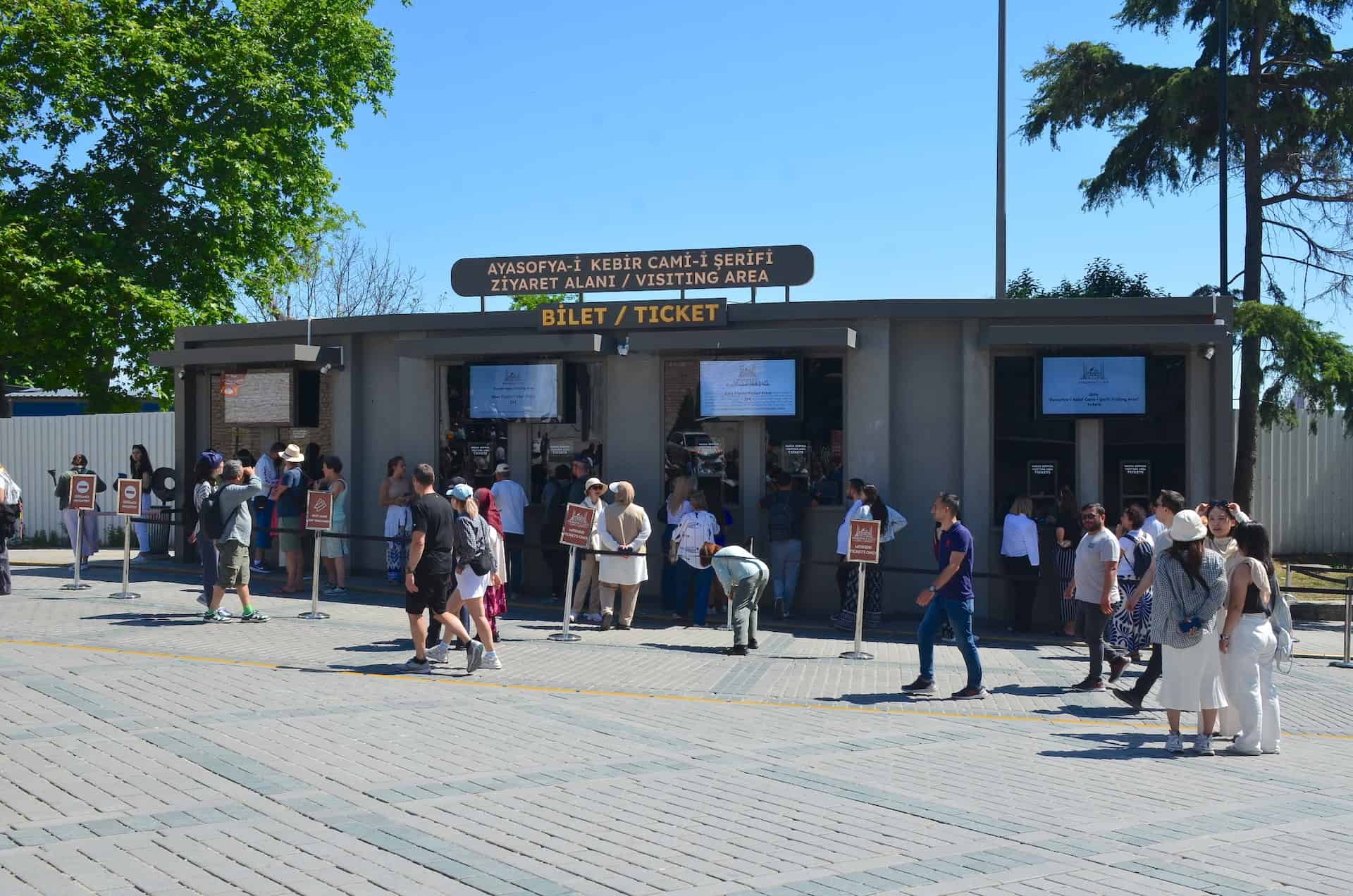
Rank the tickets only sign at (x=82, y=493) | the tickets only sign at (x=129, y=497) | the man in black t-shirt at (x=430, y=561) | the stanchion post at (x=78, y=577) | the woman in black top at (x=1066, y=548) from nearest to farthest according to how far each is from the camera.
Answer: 1. the man in black t-shirt at (x=430, y=561)
2. the woman in black top at (x=1066, y=548)
3. the tickets only sign at (x=129, y=497)
4. the stanchion post at (x=78, y=577)
5. the tickets only sign at (x=82, y=493)

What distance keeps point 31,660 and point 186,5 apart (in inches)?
919

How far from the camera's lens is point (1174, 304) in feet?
52.1

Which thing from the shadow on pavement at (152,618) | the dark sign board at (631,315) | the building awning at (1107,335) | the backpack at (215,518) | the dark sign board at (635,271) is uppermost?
the dark sign board at (635,271)

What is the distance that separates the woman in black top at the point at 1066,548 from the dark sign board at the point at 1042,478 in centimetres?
60

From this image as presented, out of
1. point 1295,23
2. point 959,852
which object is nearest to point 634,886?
point 959,852

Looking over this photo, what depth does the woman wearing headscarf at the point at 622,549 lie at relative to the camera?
14.6 metres

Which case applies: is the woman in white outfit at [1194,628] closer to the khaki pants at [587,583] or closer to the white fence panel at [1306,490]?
the khaki pants at [587,583]

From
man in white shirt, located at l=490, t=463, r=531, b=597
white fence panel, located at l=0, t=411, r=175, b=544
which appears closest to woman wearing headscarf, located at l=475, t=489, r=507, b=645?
man in white shirt, located at l=490, t=463, r=531, b=597

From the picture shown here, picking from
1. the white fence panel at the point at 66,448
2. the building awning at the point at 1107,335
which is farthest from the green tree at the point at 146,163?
the building awning at the point at 1107,335

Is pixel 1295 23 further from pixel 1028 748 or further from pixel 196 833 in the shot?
pixel 196 833

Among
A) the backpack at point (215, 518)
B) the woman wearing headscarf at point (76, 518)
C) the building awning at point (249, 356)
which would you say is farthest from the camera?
the woman wearing headscarf at point (76, 518)

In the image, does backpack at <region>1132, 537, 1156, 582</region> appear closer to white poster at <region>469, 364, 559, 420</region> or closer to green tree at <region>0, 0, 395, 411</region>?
white poster at <region>469, 364, 559, 420</region>

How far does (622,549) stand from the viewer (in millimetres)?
14562

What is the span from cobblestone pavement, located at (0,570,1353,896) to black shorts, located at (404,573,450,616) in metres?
0.64
